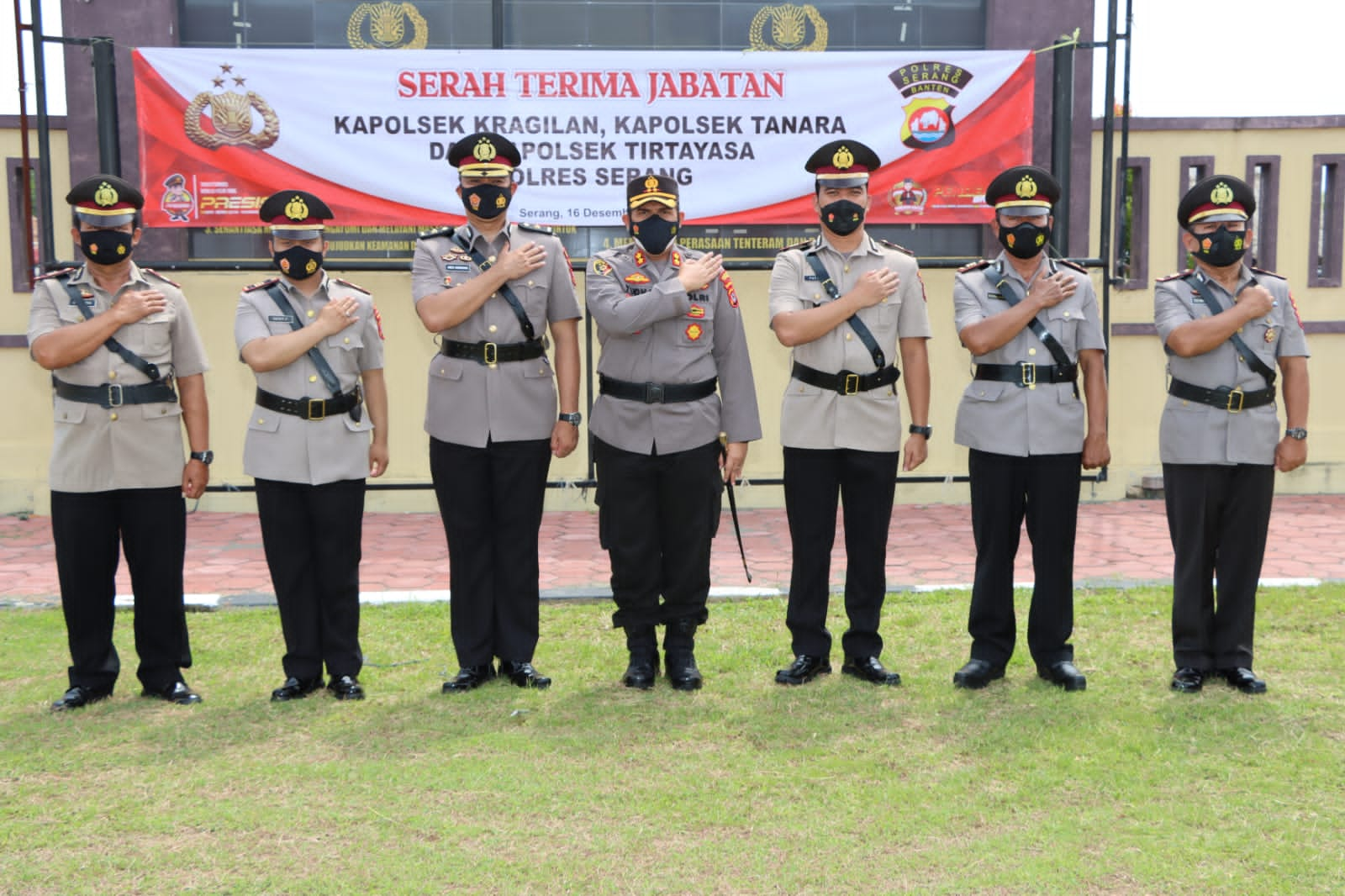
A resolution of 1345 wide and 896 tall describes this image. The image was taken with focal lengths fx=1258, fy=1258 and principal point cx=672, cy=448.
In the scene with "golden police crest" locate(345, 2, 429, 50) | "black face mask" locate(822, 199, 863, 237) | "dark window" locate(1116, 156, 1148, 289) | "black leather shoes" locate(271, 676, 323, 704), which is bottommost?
"black leather shoes" locate(271, 676, 323, 704)

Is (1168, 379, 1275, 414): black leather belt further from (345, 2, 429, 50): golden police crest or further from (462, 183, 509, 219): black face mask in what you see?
(345, 2, 429, 50): golden police crest

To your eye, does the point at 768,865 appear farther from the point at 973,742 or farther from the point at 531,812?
the point at 973,742

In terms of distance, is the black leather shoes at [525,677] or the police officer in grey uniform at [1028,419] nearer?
the police officer in grey uniform at [1028,419]

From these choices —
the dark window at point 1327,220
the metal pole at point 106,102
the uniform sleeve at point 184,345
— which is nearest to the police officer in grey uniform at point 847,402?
the uniform sleeve at point 184,345

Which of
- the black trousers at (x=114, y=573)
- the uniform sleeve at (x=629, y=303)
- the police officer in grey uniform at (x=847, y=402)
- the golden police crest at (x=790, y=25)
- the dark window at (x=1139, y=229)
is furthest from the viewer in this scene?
the dark window at (x=1139, y=229)

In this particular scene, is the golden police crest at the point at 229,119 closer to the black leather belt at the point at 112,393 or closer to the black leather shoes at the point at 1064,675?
the black leather belt at the point at 112,393

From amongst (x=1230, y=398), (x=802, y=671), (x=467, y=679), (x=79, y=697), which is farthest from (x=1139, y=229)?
(x=79, y=697)

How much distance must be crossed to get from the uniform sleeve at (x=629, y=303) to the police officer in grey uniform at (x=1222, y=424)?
68.0 inches

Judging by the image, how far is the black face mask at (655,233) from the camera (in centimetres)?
442

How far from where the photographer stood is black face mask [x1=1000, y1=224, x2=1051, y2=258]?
441cm

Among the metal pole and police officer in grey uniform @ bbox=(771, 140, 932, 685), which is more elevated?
the metal pole

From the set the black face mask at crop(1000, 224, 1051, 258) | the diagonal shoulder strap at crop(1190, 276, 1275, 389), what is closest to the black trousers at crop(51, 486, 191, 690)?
the black face mask at crop(1000, 224, 1051, 258)

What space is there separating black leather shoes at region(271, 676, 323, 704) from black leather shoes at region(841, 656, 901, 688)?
1.95 meters

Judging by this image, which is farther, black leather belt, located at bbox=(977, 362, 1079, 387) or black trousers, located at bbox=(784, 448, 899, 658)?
black trousers, located at bbox=(784, 448, 899, 658)
